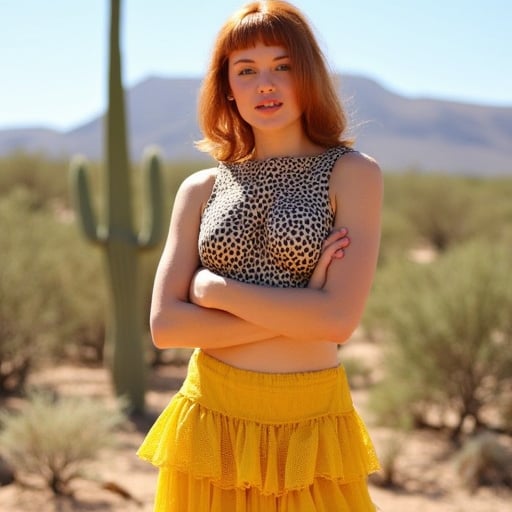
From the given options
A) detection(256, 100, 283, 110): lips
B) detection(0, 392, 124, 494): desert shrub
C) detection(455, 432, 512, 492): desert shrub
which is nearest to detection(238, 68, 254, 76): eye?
detection(256, 100, 283, 110): lips

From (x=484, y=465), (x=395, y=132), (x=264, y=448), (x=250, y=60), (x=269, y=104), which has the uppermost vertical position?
(x=250, y=60)

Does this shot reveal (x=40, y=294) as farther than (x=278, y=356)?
Yes

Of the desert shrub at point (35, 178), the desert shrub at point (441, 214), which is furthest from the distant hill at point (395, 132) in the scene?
the desert shrub at point (35, 178)

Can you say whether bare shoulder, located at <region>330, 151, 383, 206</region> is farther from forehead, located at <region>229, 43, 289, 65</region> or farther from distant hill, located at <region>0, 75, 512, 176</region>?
distant hill, located at <region>0, 75, 512, 176</region>

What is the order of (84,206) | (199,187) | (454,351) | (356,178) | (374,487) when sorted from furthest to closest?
(454,351)
(84,206)
(374,487)
(199,187)
(356,178)

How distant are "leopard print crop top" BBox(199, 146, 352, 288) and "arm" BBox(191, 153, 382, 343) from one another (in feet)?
0.17

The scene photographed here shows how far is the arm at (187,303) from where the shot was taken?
290cm

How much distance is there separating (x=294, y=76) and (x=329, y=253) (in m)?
0.56

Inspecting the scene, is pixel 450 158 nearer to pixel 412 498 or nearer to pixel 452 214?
pixel 452 214

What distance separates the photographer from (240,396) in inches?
113

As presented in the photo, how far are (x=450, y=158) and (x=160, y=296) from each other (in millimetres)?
130065

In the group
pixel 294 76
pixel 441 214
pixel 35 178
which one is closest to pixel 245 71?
pixel 294 76

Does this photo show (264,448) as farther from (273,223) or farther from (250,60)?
(250,60)

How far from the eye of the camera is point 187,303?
119 inches
